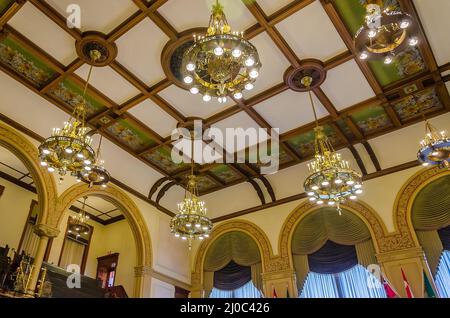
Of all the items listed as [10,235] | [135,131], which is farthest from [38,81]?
[10,235]

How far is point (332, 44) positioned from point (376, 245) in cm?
496

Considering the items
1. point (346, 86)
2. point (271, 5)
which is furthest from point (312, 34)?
point (346, 86)

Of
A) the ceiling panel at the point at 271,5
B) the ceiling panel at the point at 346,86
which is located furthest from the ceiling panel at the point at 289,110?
the ceiling panel at the point at 271,5

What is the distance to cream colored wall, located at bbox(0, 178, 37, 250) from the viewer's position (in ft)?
33.4

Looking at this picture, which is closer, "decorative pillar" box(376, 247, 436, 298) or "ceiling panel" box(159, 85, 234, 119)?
"ceiling panel" box(159, 85, 234, 119)

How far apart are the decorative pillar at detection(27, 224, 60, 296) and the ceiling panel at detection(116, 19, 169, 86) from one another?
3795 millimetres

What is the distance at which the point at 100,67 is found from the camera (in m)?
6.69

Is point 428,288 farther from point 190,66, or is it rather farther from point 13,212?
point 13,212

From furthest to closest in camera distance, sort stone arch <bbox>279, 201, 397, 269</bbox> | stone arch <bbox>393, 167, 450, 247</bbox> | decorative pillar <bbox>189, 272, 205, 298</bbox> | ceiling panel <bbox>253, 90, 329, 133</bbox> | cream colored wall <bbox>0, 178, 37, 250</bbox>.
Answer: decorative pillar <bbox>189, 272, 205, 298</bbox> < cream colored wall <bbox>0, 178, 37, 250</bbox> < stone arch <bbox>279, 201, 397, 269</bbox> < stone arch <bbox>393, 167, 450, 247</bbox> < ceiling panel <bbox>253, 90, 329, 133</bbox>

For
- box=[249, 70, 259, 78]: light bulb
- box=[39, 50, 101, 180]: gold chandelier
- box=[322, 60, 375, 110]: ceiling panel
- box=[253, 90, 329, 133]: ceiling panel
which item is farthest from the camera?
box=[253, 90, 329, 133]: ceiling panel

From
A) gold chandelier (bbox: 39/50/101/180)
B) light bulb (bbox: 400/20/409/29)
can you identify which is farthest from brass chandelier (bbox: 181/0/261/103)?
gold chandelier (bbox: 39/50/101/180)

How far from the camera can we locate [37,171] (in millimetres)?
7480

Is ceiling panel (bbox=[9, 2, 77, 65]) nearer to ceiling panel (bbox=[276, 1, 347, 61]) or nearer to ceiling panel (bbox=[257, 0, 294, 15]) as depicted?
ceiling panel (bbox=[257, 0, 294, 15])

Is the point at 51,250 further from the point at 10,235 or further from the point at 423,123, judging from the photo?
the point at 423,123
